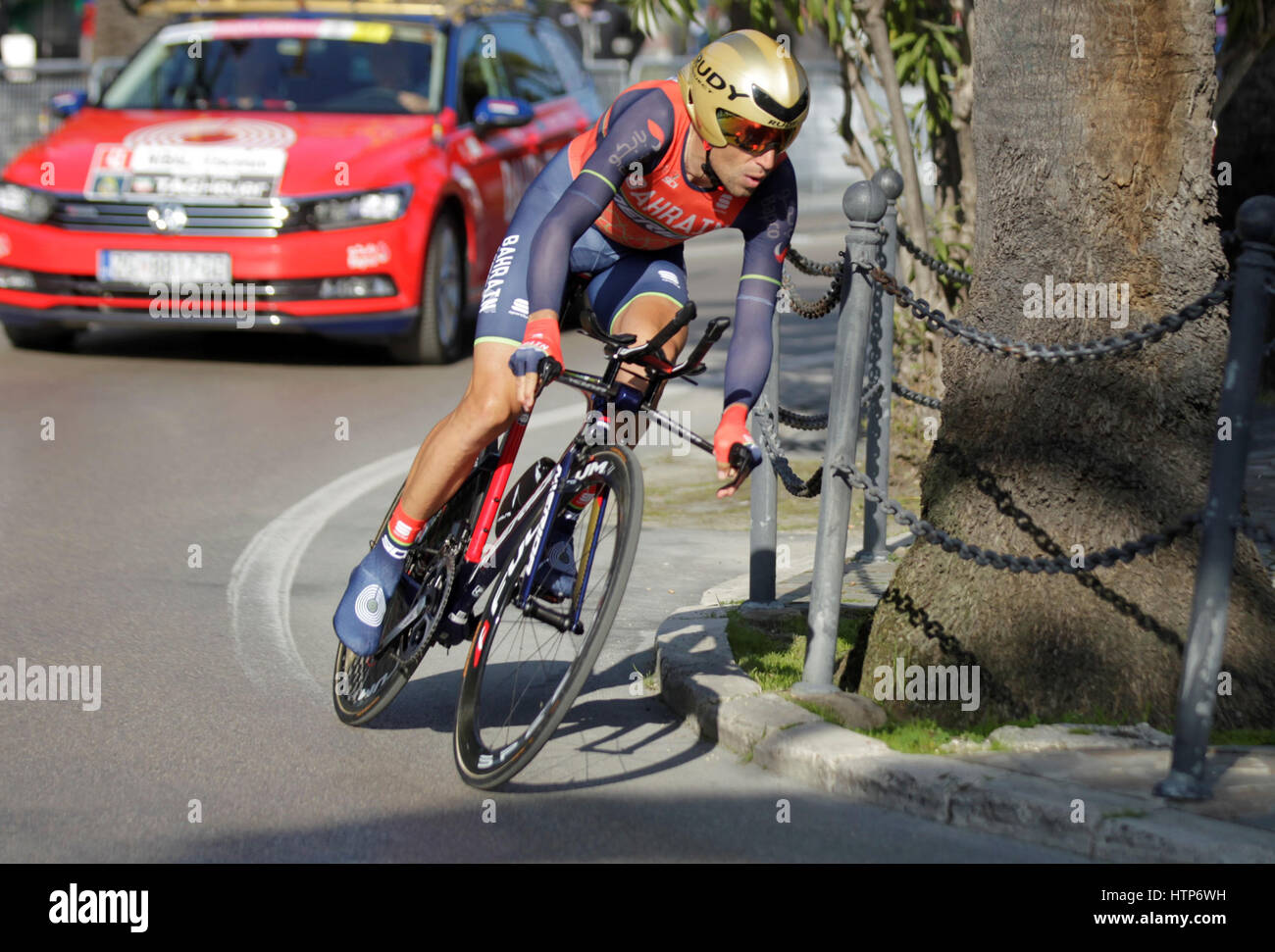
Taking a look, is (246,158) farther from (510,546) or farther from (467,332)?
(510,546)

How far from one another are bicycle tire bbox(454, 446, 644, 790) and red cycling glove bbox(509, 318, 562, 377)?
0.30 metres

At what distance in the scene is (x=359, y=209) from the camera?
1155 cm

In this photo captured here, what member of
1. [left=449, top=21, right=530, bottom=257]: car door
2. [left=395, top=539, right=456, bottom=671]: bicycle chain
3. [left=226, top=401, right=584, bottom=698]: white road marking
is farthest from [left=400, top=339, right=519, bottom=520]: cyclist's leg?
[left=449, top=21, right=530, bottom=257]: car door

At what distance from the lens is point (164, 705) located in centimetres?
564

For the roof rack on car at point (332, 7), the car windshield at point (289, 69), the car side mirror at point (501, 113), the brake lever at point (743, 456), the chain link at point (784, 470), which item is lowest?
the chain link at point (784, 470)

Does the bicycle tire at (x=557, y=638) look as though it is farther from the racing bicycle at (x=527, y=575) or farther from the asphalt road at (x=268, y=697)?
the asphalt road at (x=268, y=697)

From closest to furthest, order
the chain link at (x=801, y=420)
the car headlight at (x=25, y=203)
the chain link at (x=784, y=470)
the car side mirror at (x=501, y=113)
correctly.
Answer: the chain link at (x=784, y=470), the chain link at (x=801, y=420), the car headlight at (x=25, y=203), the car side mirror at (x=501, y=113)

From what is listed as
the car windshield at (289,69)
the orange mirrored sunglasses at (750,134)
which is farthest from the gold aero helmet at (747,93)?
the car windshield at (289,69)

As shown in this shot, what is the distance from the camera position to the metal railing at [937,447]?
4.34 meters

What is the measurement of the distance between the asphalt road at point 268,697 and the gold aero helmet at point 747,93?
1.69 metres

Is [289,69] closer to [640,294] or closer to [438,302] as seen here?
[438,302]

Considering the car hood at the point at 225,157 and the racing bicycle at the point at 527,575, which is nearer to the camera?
the racing bicycle at the point at 527,575

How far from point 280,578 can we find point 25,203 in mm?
5554

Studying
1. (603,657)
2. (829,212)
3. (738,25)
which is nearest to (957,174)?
(738,25)
